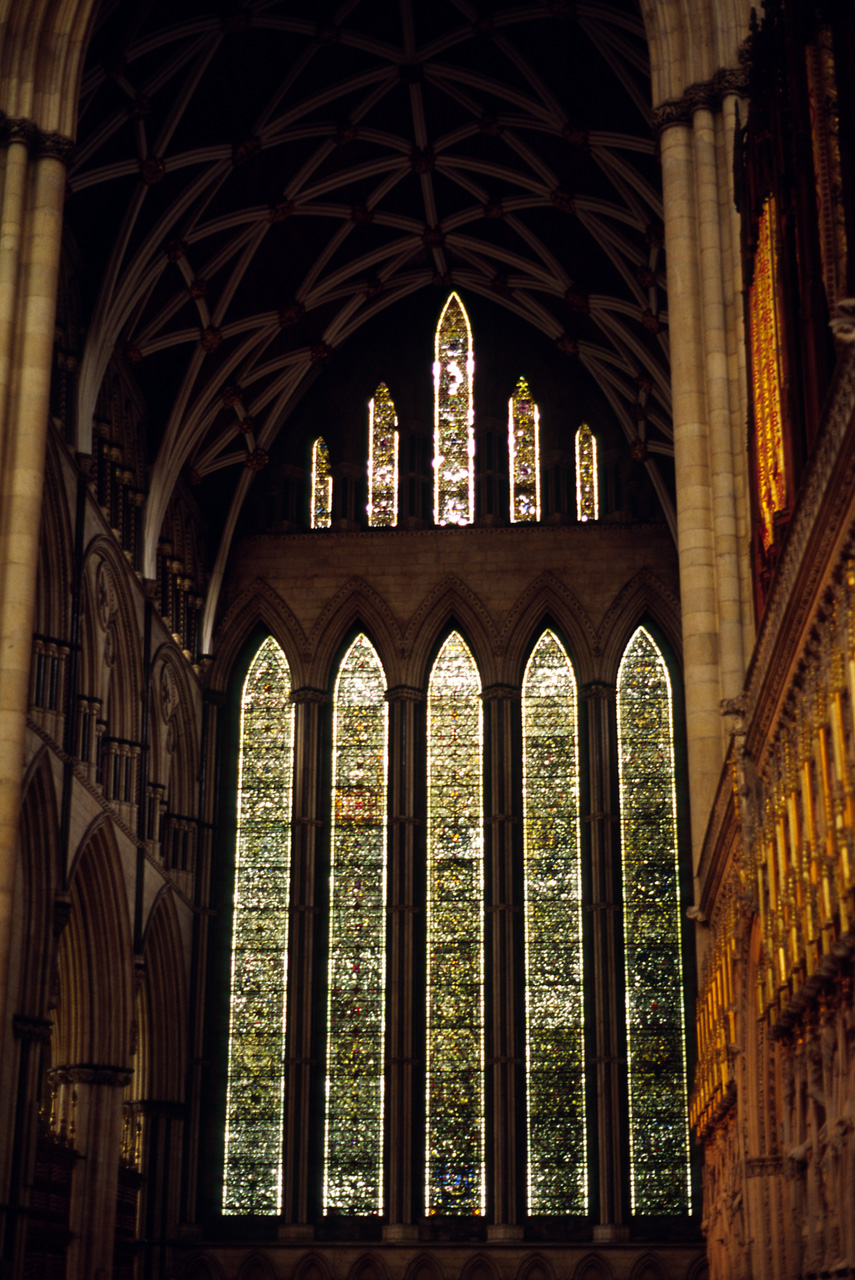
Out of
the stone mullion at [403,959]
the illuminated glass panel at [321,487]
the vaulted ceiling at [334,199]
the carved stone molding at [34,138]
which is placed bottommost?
the stone mullion at [403,959]

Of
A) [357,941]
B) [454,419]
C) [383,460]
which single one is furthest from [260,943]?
[454,419]

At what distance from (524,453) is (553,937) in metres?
8.49

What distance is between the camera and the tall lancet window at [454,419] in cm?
3042

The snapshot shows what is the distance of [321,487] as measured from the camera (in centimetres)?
3086

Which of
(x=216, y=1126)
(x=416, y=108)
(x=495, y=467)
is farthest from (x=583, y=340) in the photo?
(x=216, y=1126)

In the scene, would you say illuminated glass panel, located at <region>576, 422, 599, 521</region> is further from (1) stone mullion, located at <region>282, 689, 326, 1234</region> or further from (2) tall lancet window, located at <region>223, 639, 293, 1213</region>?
(2) tall lancet window, located at <region>223, 639, 293, 1213</region>

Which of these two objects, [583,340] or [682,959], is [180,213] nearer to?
[583,340]

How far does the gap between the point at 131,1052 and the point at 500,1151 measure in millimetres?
5997

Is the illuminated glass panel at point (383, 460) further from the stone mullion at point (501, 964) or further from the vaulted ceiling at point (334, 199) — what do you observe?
the stone mullion at point (501, 964)

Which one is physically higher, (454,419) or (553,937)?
(454,419)

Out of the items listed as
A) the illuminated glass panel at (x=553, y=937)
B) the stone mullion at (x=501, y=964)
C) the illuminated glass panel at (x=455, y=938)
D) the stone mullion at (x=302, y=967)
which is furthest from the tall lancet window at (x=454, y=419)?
the stone mullion at (x=302, y=967)

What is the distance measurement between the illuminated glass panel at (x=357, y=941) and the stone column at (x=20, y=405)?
8451mm

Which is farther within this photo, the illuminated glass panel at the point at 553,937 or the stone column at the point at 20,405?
the illuminated glass panel at the point at 553,937

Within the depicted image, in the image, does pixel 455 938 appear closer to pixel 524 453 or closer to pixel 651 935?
pixel 651 935
